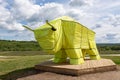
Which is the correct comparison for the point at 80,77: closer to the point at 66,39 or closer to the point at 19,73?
the point at 66,39

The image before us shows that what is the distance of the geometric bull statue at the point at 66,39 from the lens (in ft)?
38.0

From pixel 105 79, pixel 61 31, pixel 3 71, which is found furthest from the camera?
pixel 3 71

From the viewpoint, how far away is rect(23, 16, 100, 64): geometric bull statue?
1159cm

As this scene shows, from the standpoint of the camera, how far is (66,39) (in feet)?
42.7

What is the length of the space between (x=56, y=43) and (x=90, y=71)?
2.28 m

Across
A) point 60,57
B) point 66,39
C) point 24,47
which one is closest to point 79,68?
point 66,39

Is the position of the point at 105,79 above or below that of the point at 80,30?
below

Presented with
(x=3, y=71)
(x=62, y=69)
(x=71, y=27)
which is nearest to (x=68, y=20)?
(x=71, y=27)

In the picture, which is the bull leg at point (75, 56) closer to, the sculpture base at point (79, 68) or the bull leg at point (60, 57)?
the sculpture base at point (79, 68)

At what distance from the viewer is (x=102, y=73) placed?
39.7ft

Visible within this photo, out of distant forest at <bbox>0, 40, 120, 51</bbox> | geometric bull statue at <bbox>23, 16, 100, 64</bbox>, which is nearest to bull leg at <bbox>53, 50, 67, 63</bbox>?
geometric bull statue at <bbox>23, 16, 100, 64</bbox>


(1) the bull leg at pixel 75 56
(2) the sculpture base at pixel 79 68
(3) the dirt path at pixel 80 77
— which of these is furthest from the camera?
(1) the bull leg at pixel 75 56

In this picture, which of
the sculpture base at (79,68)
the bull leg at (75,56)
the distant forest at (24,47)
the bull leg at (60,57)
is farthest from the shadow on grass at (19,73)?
the distant forest at (24,47)

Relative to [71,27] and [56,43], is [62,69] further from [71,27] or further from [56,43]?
[71,27]
